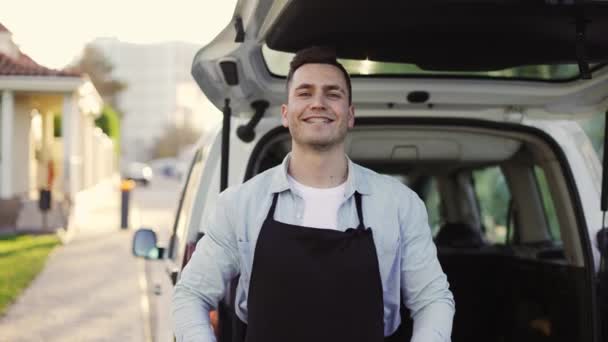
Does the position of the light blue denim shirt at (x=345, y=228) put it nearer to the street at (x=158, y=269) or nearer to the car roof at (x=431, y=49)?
the car roof at (x=431, y=49)

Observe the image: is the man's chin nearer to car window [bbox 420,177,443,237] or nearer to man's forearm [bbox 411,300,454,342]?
man's forearm [bbox 411,300,454,342]

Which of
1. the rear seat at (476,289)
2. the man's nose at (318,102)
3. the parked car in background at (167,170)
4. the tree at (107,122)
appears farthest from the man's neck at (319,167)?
the parked car in background at (167,170)

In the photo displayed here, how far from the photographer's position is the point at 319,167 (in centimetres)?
229

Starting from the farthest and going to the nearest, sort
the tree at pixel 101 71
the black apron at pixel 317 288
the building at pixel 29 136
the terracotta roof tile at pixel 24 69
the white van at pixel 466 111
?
the tree at pixel 101 71, the terracotta roof tile at pixel 24 69, the building at pixel 29 136, the white van at pixel 466 111, the black apron at pixel 317 288

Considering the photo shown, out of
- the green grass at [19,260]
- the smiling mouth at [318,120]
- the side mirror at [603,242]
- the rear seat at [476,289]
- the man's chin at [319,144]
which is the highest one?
the smiling mouth at [318,120]

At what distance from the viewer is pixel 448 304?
2.25 m

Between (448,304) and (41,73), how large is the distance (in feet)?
54.6

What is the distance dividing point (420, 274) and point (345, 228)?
0.89ft

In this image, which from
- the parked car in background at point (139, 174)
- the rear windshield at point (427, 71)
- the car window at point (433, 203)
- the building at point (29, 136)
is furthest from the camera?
the parked car in background at point (139, 174)

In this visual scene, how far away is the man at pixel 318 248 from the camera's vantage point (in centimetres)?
215

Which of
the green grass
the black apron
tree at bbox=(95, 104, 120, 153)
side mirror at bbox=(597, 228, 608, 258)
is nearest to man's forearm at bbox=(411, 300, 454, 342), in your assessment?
the black apron

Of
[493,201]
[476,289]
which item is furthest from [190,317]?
[493,201]

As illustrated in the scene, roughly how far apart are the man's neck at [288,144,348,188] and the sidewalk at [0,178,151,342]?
15.8 ft

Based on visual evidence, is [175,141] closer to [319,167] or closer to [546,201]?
[546,201]
